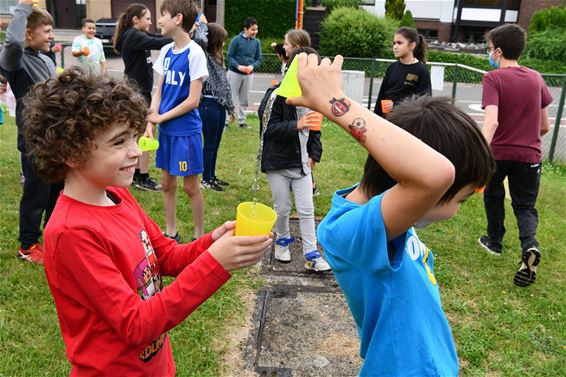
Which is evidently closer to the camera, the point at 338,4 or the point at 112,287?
the point at 112,287

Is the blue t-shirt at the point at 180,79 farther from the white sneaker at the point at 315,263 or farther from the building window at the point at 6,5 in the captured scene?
the building window at the point at 6,5

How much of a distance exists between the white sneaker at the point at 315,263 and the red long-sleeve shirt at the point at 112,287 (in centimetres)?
257

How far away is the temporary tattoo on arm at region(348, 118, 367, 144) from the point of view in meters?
1.19

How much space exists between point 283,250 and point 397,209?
128 inches

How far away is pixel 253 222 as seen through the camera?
1.47 metres

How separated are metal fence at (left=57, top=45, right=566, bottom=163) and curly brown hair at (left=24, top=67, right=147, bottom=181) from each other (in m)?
5.46

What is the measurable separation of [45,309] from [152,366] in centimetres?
209

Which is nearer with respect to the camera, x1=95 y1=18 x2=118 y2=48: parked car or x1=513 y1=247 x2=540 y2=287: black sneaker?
x1=513 y1=247 x2=540 y2=287: black sneaker

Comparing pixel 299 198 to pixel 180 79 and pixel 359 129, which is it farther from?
pixel 359 129

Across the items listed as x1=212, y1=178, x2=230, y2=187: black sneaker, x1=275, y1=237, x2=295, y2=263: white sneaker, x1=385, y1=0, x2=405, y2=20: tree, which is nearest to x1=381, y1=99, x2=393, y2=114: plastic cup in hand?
x1=212, y1=178, x2=230, y2=187: black sneaker

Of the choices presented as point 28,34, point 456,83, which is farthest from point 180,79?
point 456,83

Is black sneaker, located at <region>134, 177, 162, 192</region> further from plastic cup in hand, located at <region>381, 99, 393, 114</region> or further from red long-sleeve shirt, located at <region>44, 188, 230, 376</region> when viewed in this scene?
red long-sleeve shirt, located at <region>44, 188, 230, 376</region>

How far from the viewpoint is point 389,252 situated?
1375 millimetres

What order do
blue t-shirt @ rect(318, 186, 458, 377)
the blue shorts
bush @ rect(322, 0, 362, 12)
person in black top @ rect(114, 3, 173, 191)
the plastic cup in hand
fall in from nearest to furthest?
blue t-shirt @ rect(318, 186, 458, 377)
the blue shorts
person in black top @ rect(114, 3, 173, 191)
the plastic cup in hand
bush @ rect(322, 0, 362, 12)
